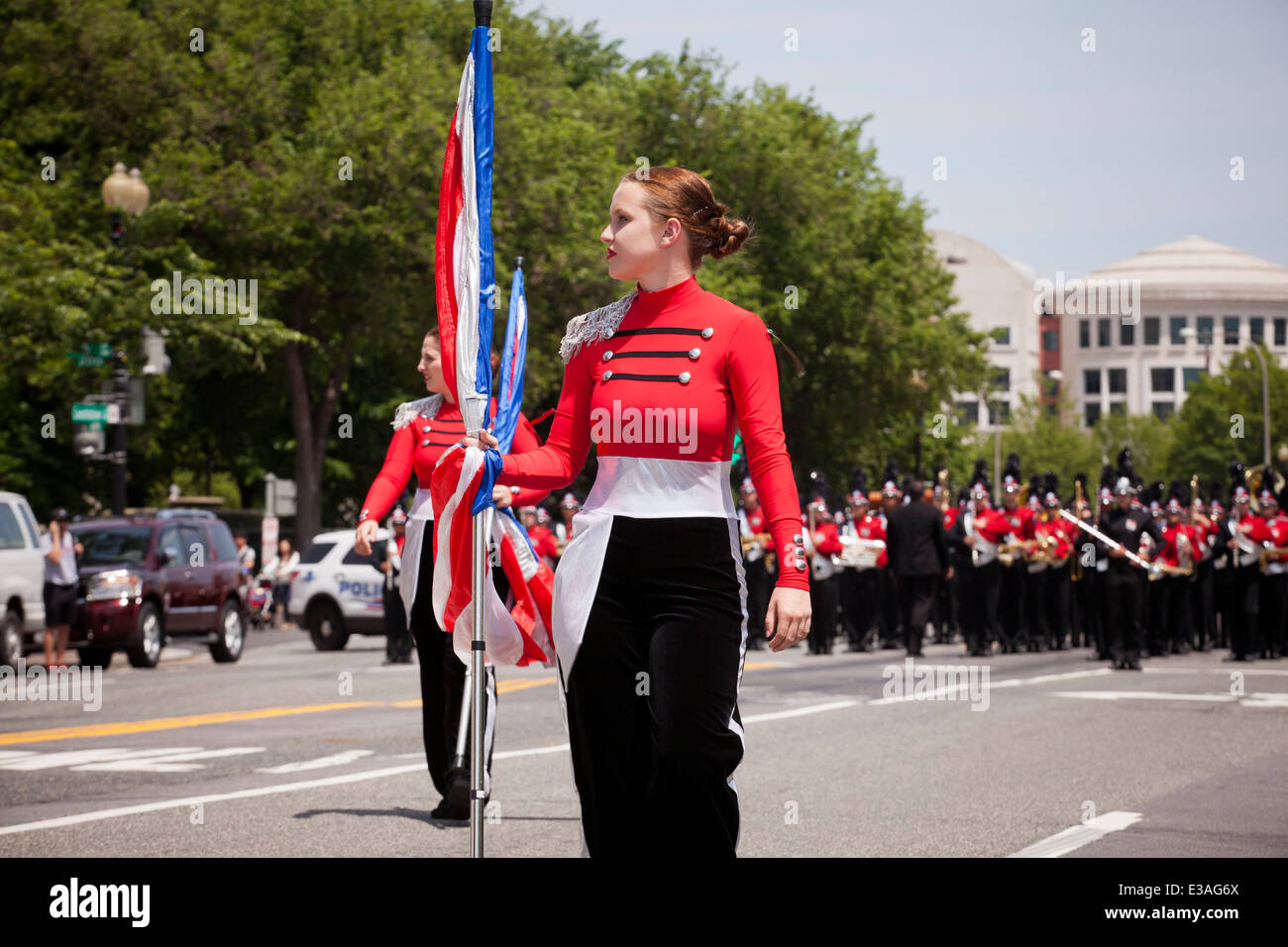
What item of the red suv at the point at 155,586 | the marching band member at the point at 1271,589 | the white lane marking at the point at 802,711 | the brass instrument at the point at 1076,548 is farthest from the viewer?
the marching band member at the point at 1271,589

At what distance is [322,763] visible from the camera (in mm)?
10859

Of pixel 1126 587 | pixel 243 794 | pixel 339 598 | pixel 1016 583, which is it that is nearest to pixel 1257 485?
pixel 1016 583

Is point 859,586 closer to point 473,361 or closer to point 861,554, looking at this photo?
point 861,554

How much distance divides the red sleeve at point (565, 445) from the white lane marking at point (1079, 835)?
319cm

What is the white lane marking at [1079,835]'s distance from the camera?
7418 millimetres

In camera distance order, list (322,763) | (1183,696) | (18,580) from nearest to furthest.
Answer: (322,763) < (1183,696) < (18,580)

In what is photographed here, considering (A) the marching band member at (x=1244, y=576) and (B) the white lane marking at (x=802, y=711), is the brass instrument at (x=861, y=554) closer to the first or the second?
(A) the marching band member at (x=1244, y=576)

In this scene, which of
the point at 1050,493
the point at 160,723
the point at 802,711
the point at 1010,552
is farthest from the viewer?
the point at 1050,493

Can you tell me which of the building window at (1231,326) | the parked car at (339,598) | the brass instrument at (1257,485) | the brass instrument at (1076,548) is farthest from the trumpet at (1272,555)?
the building window at (1231,326)

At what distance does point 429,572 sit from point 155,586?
14892 mm

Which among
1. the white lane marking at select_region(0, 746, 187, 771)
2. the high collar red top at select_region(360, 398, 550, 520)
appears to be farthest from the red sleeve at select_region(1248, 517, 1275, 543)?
the high collar red top at select_region(360, 398, 550, 520)

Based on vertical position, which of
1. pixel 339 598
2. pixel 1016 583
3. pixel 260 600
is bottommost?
pixel 260 600

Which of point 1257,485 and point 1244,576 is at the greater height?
point 1257,485
